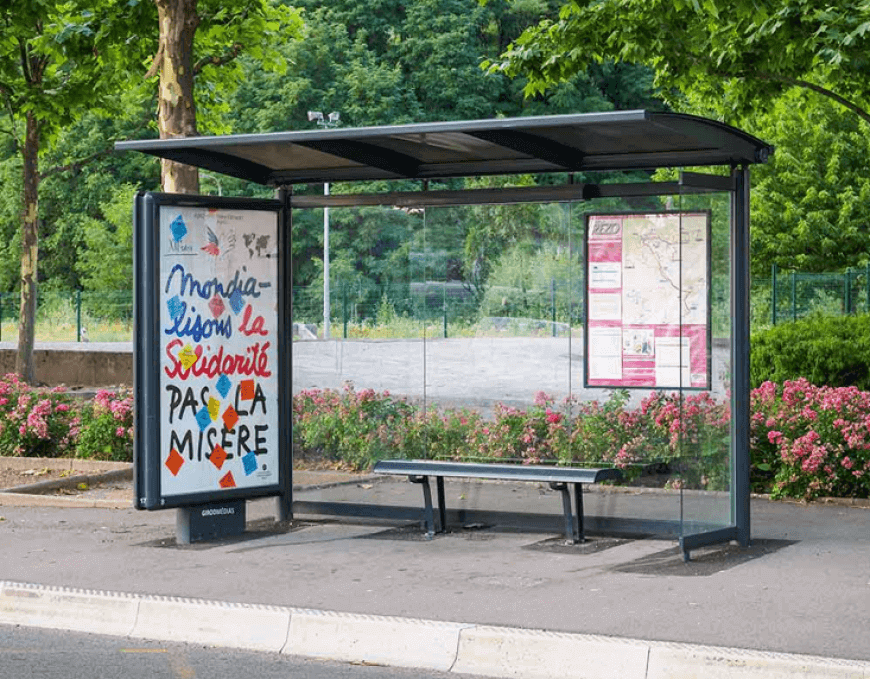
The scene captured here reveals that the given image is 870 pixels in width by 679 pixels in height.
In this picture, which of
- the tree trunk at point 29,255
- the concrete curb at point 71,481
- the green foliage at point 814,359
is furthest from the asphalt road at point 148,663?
the tree trunk at point 29,255

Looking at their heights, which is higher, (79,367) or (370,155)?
(370,155)

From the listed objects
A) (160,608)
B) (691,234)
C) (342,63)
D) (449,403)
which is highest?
(342,63)

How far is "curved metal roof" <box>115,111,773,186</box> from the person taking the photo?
9.54 metres

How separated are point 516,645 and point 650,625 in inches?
28.0

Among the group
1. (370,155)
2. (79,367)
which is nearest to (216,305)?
(370,155)

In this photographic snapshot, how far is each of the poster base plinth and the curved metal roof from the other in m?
2.36

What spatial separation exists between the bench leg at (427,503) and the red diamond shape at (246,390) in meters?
1.27

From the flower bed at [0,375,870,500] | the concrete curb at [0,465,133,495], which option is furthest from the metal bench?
the concrete curb at [0,465,133,495]

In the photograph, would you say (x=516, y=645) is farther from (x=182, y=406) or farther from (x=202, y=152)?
(x=202, y=152)

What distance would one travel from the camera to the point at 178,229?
1063 centimetres

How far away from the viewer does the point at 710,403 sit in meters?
10.1

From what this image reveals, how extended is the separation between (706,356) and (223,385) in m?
3.30

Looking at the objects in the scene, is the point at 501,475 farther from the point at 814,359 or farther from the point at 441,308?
the point at 814,359

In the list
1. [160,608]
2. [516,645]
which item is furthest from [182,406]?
[516,645]
